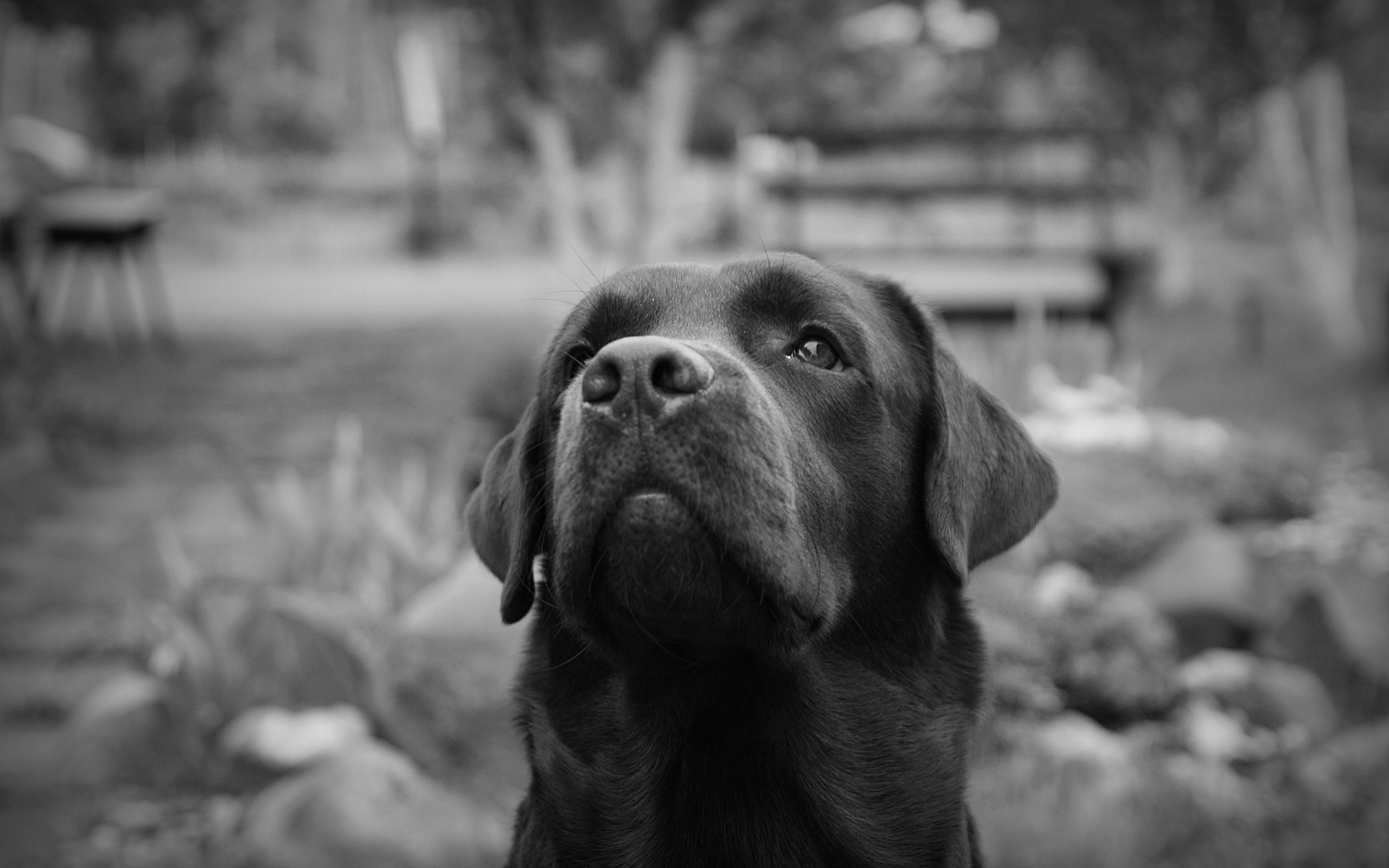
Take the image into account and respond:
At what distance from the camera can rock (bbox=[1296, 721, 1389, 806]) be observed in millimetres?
3693

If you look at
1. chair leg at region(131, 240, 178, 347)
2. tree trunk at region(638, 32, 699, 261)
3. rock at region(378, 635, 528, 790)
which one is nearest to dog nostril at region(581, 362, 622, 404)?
rock at region(378, 635, 528, 790)

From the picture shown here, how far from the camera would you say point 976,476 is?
2.35m

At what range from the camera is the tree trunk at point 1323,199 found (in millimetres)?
10953

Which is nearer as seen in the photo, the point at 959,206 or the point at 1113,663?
the point at 1113,663

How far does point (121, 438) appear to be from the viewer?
8492 mm

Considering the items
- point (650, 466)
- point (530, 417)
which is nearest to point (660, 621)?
point (650, 466)

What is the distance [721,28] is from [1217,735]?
6.71m

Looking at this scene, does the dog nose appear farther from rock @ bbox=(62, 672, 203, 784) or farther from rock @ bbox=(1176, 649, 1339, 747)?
rock @ bbox=(1176, 649, 1339, 747)

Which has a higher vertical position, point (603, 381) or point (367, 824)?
point (603, 381)

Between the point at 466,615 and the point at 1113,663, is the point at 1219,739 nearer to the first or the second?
the point at 1113,663

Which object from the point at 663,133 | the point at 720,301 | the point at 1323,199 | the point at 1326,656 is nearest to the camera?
the point at 720,301

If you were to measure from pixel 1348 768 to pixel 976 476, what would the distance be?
235 cm

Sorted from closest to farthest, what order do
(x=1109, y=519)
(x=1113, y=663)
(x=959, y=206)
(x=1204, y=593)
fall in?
1. (x=1113, y=663)
2. (x=1204, y=593)
3. (x=1109, y=519)
4. (x=959, y=206)

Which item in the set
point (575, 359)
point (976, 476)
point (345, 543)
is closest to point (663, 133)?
point (345, 543)
